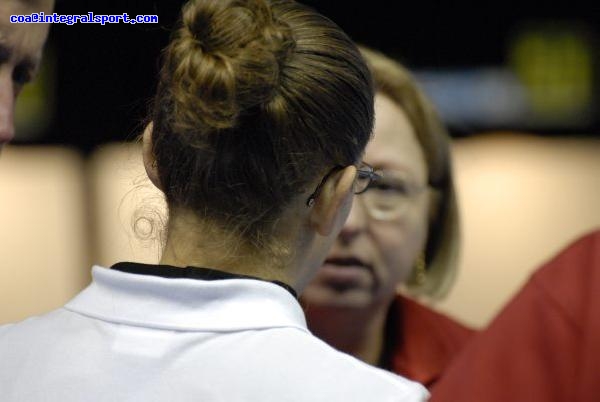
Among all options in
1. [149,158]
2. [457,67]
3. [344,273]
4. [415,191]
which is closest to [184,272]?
[149,158]

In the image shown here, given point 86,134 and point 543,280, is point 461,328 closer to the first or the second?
point 543,280

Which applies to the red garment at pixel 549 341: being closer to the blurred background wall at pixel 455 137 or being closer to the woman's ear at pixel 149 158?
the woman's ear at pixel 149 158

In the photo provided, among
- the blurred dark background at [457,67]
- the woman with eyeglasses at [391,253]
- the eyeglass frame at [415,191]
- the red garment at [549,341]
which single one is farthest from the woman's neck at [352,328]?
the blurred dark background at [457,67]

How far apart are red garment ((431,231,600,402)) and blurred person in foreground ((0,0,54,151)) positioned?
740mm

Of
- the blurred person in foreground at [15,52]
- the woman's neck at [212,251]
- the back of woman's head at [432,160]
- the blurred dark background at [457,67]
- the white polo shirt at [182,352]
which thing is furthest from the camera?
the blurred dark background at [457,67]

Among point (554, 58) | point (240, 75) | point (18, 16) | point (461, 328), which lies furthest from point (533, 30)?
point (240, 75)

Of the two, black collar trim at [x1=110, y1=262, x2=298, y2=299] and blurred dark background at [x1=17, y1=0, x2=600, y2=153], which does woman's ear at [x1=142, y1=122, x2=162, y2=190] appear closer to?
black collar trim at [x1=110, y1=262, x2=298, y2=299]

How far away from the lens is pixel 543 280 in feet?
4.44

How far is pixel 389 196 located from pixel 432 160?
15 centimetres

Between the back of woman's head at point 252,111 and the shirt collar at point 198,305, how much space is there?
0.22 feet

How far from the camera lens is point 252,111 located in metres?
1.15

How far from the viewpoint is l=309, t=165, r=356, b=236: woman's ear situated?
1.20 metres

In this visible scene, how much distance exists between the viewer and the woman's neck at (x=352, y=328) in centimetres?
→ 218

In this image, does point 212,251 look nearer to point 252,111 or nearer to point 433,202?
point 252,111
